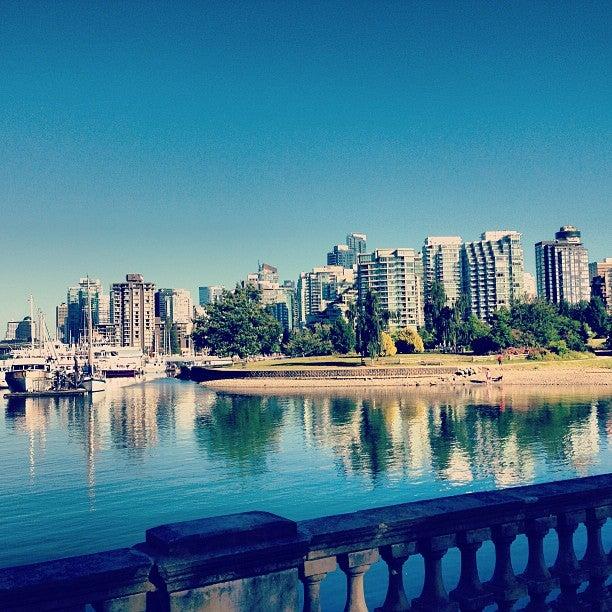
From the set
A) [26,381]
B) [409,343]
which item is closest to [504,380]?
[409,343]

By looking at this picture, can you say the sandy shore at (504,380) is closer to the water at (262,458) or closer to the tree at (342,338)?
the water at (262,458)

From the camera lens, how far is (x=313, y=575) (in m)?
6.04

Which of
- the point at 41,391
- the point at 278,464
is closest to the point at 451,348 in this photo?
the point at 41,391

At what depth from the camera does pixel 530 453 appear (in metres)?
44.8

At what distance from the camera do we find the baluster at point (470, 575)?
22.7ft

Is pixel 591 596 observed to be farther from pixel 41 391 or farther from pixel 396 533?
pixel 41 391

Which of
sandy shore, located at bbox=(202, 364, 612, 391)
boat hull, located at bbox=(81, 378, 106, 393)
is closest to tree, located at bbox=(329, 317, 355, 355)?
sandy shore, located at bbox=(202, 364, 612, 391)

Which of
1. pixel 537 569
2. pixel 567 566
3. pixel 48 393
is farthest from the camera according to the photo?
pixel 48 393

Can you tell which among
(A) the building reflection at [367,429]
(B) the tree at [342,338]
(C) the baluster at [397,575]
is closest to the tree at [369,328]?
(A) the building reflection at [367,429]

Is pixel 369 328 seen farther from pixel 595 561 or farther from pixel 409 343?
pixel 595 561

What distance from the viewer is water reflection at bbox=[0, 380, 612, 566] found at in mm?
31625

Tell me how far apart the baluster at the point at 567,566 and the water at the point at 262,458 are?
22.7 meters

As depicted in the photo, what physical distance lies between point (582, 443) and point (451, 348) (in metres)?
94.7

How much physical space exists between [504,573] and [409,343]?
133 meters
